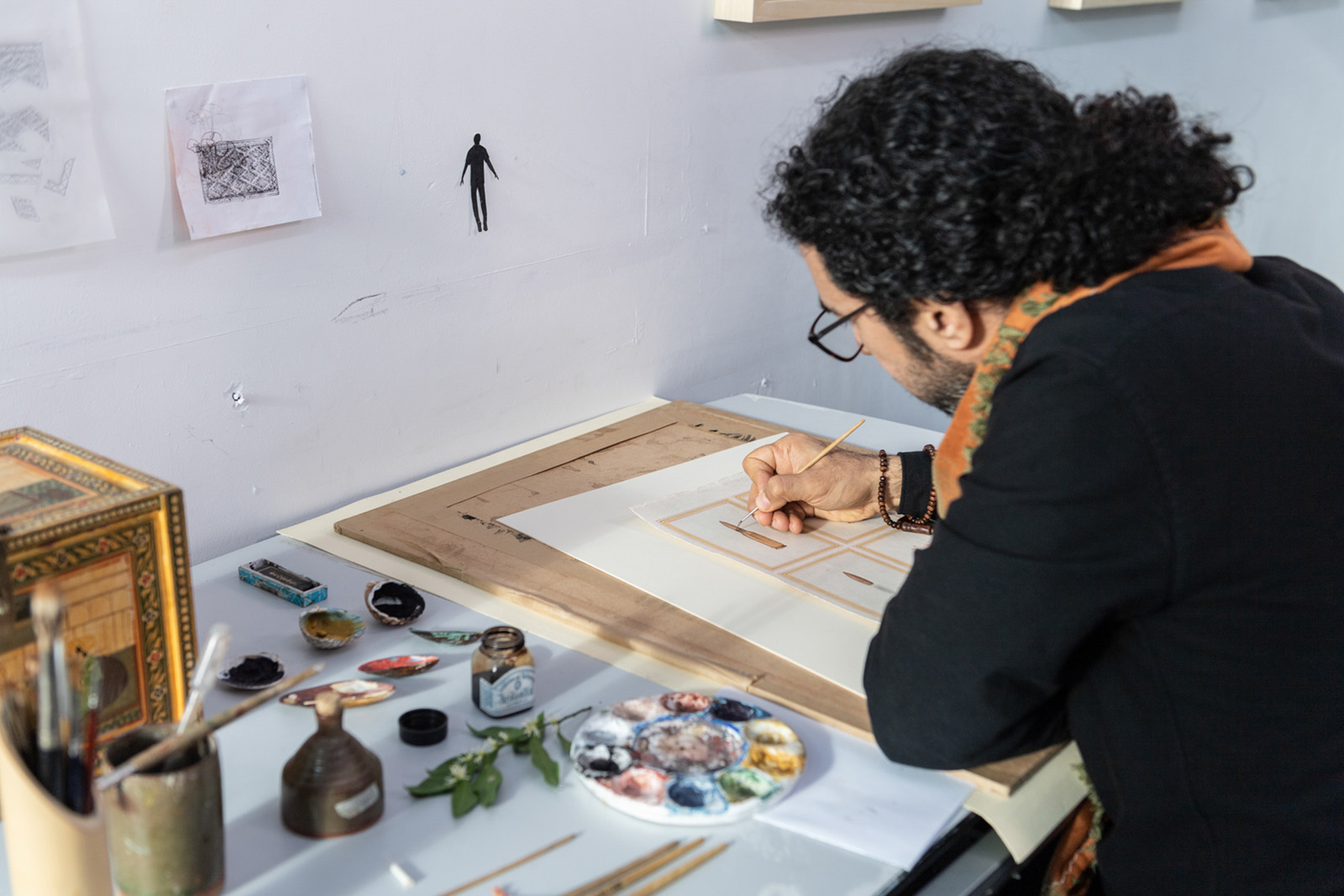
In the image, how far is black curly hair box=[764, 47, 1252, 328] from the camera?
96 centimetres

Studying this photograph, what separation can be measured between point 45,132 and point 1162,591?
1102 millimetres

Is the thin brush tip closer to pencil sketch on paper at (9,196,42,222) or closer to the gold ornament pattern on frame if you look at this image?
pencil sketch on paper at (9,196,42,222)

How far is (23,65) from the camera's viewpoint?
42.8 inches

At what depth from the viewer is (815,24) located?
6.64 feet

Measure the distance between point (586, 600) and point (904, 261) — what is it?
491 mm

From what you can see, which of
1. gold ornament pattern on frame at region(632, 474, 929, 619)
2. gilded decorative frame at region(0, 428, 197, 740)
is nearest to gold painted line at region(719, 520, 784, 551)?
gold ornament pattern on frame at region(632, 474, 929, 619)

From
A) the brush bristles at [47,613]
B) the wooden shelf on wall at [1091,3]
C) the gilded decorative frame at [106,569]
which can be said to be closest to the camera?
the brush bristles at [47,613]

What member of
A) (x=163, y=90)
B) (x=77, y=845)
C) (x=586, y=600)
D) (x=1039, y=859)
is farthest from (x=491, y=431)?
(x=77, y=845)

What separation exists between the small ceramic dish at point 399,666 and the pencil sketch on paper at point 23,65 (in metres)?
0.64

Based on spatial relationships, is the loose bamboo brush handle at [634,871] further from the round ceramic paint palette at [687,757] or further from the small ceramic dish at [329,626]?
the small ceramic dish at [329,626]

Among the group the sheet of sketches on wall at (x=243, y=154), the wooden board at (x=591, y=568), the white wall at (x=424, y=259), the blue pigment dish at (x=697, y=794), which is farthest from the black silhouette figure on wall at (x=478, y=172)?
the blue pigment dish at (x=697, y=794)

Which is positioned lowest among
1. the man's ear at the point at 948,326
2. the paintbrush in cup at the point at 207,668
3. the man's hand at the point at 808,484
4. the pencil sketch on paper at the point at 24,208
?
the man's hand at the point at 808,484

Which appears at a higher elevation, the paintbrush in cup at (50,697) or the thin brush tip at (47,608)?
the thin brush tip at (47,608)

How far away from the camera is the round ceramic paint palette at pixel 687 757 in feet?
2.98
